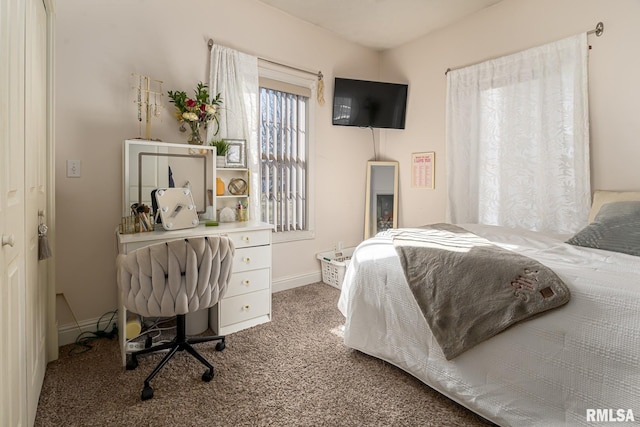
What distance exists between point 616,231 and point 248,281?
2.33 meters

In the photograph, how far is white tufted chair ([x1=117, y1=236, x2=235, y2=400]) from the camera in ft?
5.42

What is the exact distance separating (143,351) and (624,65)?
148 inches

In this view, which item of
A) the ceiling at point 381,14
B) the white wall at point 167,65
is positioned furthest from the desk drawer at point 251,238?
the ceiling at point 381,14

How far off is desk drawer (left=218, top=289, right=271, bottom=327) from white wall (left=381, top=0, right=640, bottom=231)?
2061 mm

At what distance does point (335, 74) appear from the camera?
146 inches

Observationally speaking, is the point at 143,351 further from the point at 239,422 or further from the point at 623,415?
the point at 623,415

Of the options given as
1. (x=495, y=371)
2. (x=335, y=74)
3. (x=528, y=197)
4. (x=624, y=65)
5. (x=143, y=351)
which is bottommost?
(x=143, y=351)

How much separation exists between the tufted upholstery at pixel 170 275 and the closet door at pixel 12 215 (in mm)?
441

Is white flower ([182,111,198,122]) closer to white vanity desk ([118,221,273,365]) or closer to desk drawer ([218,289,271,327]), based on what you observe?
white vanity desk ([118,221,273,365])

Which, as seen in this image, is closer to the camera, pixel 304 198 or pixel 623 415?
pixel 623 415

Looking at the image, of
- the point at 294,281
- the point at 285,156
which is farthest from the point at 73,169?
the point at 294,281

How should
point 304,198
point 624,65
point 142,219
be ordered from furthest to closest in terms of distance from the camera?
1. point 304,198
2. point 624,65
3. point 142,219

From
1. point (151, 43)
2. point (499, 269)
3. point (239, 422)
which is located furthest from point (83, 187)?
point (499, 269)

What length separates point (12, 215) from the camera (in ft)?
3.47
